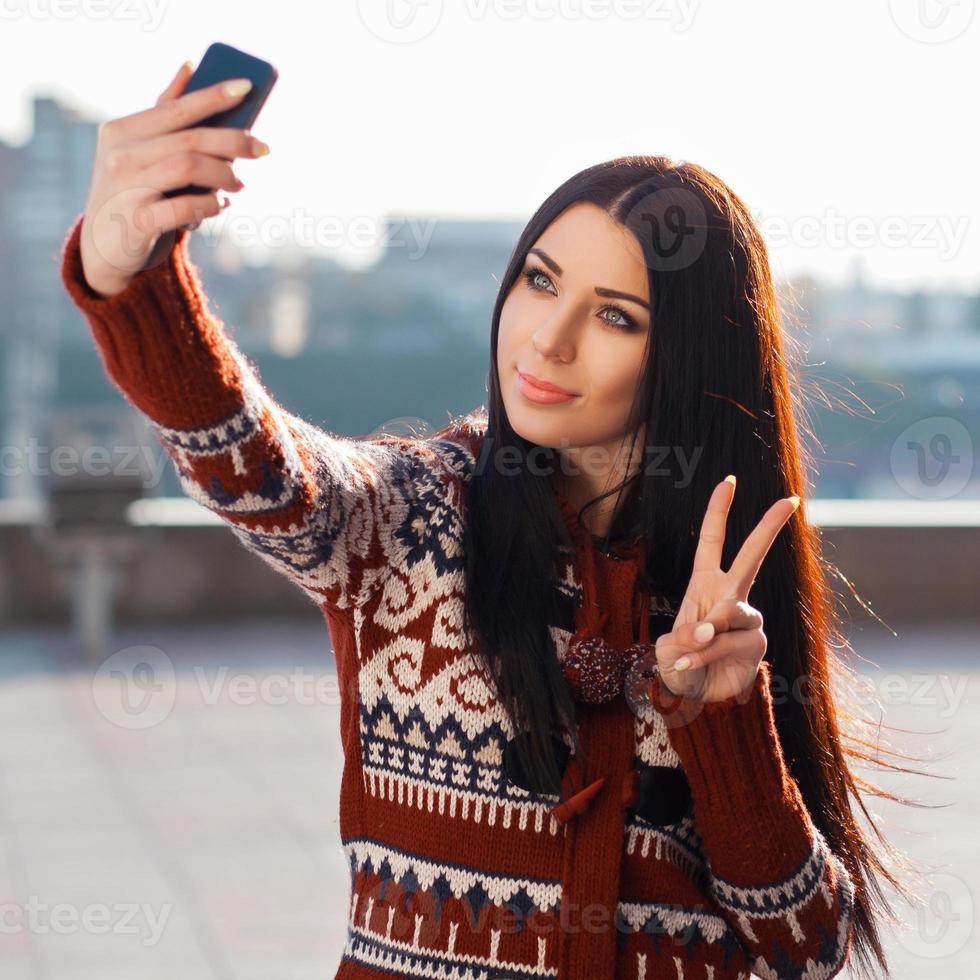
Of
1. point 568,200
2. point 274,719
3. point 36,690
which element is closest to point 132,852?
point 274,719

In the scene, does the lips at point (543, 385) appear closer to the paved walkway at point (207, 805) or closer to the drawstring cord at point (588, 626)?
the drawstring cord at point (588, 626)

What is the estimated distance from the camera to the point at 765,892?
1.46 m

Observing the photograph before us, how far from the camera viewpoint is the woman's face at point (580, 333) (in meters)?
1.53

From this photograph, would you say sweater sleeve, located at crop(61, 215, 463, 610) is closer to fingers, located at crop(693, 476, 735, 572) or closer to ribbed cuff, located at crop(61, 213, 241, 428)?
ribbed cuff, located at crop(61, 213, 241, 428)

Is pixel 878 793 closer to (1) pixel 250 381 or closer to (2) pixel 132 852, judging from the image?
(1) pixel 250 381

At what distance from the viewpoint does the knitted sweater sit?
1.41 m

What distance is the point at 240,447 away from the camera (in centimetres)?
123

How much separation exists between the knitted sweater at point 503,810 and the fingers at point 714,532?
147mm

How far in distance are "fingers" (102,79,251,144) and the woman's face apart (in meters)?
0.54

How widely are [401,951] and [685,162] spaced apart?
100cm

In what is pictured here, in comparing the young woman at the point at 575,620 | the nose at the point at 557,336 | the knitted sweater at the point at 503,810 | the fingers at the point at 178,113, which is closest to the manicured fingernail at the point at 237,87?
the fingers at the point at 178,113

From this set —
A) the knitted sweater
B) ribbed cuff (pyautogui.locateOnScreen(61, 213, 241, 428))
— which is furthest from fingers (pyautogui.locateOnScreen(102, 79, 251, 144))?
the knitted sweater

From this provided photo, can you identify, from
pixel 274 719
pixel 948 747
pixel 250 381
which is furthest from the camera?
pixel 274 719

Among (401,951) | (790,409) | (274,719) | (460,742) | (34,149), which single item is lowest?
(274,719)
